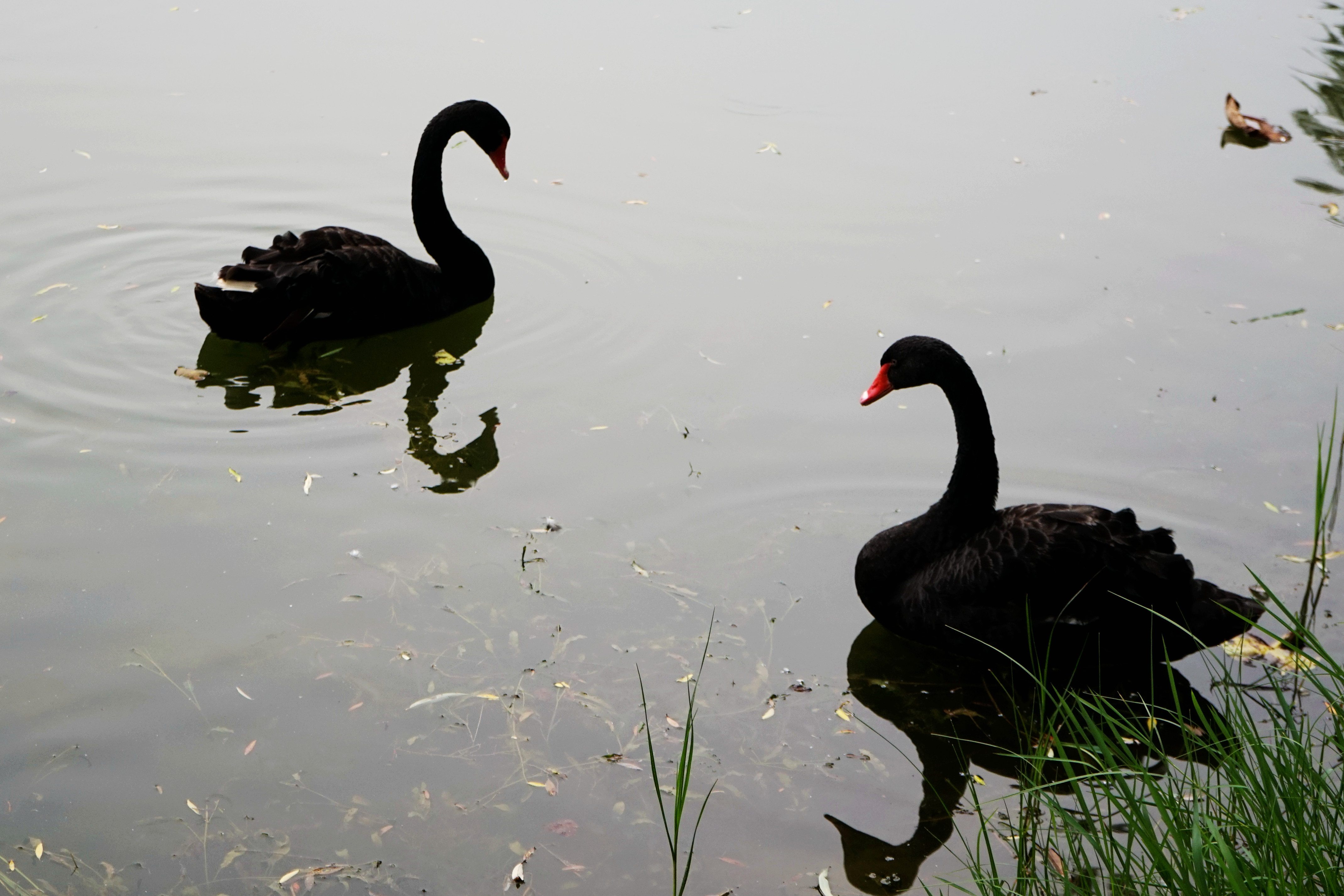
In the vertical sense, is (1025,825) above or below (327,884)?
above

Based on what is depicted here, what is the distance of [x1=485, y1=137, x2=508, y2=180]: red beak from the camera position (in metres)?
7.41

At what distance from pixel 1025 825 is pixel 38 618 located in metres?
3.52

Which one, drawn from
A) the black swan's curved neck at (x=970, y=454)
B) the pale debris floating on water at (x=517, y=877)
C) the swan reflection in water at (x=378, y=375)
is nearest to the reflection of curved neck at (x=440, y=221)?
the swan reflection in water at (x=378, y=375)

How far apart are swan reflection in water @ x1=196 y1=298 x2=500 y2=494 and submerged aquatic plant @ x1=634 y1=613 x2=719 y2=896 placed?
1.61 m

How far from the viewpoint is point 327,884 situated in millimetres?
3605

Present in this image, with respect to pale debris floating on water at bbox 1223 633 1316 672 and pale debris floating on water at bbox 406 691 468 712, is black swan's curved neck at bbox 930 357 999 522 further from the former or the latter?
pale debris floating on water at bbox 406 691 468 712

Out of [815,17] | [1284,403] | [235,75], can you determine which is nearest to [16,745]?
[1284,403]

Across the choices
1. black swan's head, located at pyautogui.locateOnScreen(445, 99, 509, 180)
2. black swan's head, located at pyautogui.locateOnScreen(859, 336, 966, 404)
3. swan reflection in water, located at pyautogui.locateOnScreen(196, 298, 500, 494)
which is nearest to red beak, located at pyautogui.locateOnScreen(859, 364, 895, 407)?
black swan's head, located at pyautogui.locateOnScreen(859, 336, 966, 404)

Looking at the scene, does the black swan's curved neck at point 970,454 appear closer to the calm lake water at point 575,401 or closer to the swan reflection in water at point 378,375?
the calm lake water at point 575,401

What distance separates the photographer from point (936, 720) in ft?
14.5

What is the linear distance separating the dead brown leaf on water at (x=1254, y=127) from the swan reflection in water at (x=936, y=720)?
5.99m

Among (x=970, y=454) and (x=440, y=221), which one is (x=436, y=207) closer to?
(x=440, y=221)

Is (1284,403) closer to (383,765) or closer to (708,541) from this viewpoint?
(708,541)

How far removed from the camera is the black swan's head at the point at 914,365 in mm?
4707
